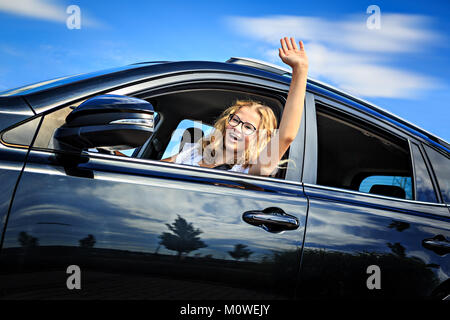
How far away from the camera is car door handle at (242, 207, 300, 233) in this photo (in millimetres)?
1731

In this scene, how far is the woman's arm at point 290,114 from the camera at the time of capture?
207 centimetres

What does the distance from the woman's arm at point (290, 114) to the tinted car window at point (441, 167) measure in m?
0.86

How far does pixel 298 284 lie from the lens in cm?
176

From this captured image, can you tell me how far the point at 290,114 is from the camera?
82.0 inches

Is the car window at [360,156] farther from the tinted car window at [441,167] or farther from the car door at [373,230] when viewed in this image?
the tinted car window at [441,167]

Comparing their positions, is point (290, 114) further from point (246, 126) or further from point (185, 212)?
point (185, 212)

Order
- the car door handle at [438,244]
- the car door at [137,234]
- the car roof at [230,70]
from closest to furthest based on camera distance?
the car door at [137,234]
the car roof at [230,70]
the car door handle at [438,244]

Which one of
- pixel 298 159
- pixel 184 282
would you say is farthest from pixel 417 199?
pixel 184 282

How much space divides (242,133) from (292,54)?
51 centimetres

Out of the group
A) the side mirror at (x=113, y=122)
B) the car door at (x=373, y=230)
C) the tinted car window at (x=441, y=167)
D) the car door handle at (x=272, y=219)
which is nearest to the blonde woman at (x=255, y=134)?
the car door at (x=373, y=230)

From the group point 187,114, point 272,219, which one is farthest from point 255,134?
point 187,114

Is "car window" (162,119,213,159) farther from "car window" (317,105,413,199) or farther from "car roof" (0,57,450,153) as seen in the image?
"car window" (317,105,413,199)

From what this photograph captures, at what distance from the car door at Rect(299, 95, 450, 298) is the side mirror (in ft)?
2.76
